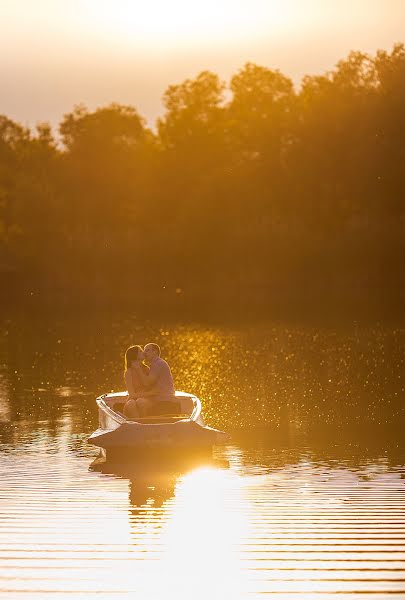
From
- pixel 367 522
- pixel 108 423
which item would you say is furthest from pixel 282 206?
pixel 367 522

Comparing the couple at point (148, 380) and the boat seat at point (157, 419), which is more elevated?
the couple at point (148, 380)

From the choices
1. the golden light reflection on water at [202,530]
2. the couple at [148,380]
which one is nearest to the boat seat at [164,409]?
the couple at [148,380]

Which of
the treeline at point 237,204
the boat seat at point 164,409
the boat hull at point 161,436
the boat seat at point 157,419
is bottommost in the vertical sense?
the boat hull at point 161,436

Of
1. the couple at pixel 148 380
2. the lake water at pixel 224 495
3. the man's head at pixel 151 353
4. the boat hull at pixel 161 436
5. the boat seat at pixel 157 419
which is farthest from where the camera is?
the man's head at pixel 151 353

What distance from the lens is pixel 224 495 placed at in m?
15.3

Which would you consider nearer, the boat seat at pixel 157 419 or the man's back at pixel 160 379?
the boat seat at pixel 157 419

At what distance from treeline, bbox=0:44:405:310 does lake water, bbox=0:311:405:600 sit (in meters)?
33.9

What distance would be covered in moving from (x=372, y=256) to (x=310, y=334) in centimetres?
2655

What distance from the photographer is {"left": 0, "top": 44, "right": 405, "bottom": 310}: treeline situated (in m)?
77.1

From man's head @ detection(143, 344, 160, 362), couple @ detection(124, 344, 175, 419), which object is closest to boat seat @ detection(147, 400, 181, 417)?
couple @ detection(124, 344, 175, 419)

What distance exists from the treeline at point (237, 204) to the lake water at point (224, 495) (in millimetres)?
33917

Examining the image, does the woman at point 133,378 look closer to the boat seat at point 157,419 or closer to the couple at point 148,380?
the couple at point 148,380

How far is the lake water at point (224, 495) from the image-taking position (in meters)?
10.5

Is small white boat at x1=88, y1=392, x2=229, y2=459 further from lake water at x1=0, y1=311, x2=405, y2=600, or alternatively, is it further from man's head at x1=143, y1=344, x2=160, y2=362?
man's head at x1=143, y1=344, x2=160, y2=362
